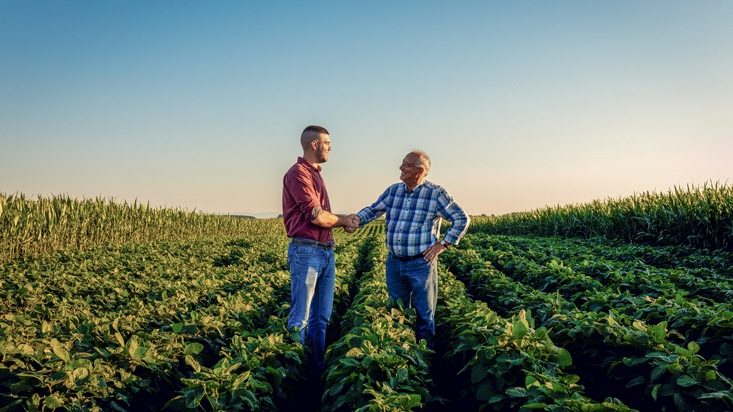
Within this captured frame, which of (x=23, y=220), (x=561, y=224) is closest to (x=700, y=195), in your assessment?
(x=561, y=224)

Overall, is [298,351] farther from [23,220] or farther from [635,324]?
[23,220]

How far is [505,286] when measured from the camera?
7129 millimetres

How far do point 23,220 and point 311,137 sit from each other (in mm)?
15968

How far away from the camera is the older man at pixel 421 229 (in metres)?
4.91

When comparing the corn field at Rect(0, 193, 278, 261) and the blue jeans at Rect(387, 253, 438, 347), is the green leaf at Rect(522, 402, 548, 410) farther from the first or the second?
the corn field at Rect(0, 193, 278, 261)

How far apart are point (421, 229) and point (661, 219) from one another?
1396cm

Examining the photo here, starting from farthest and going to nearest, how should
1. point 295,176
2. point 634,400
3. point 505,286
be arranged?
point 505,286 < point 295,176 < point 634,400

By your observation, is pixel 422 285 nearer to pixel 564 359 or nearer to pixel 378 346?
pixel 378 346

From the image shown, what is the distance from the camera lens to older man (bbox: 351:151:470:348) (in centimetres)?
491

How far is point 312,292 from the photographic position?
473 cm

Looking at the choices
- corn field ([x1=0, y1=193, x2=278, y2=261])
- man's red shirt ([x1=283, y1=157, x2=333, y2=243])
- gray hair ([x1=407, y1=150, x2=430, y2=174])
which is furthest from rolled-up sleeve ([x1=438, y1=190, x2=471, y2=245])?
corn field ([x1=0, y1=193, x2=278, y2=261])

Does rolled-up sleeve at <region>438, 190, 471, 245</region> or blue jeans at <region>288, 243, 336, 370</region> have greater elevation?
rolled-up sleeve at <region>438, 190, 471, 245</region>

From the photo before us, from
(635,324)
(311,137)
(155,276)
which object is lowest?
(155,276)

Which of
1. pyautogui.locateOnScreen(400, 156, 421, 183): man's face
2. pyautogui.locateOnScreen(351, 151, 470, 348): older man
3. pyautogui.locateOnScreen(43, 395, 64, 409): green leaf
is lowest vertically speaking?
pyautogui.locateOnScreen(43, 395, 64, 409): green leaf
